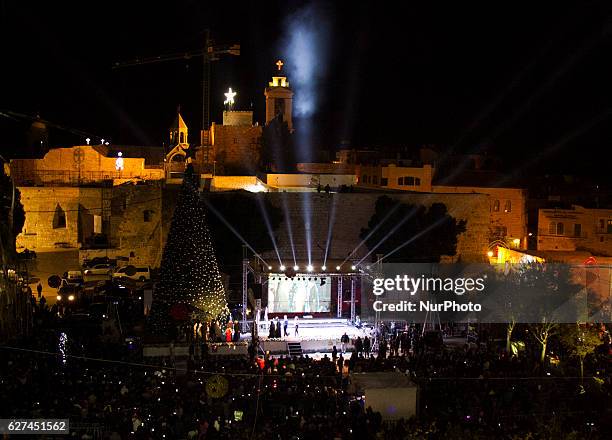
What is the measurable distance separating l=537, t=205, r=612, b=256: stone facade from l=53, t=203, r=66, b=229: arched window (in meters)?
19.4

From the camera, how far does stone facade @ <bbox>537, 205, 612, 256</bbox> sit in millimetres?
28922

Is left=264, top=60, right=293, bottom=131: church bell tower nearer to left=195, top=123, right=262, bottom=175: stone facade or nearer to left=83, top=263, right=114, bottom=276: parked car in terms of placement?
left=195, top=123, right=262, bottom=175: stone facade

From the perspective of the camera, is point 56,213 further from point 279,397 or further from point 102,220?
point 279,397

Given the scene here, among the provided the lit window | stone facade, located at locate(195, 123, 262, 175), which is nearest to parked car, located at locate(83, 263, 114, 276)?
stone facade, located at locate(195, 123, 262, 175)

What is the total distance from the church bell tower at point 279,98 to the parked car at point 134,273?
2036 cm

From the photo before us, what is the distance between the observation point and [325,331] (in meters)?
19.7

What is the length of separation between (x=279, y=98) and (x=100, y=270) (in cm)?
2178

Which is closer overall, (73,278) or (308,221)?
(73,278)

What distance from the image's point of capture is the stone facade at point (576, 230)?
94.9ft

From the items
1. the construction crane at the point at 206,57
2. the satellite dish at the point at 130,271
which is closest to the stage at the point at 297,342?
the satellite dish at the point at 130,271

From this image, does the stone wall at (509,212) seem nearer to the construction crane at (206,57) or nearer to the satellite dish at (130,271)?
the satellite dish at (130,271)

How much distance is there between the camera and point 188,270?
18141 millimetres

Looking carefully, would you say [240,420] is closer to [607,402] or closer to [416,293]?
[607,402]

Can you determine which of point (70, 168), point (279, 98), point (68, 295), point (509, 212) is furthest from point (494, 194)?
point (68, 295)
